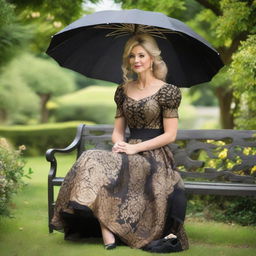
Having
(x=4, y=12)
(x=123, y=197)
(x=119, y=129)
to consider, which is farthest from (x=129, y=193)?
(x=4, y=12)

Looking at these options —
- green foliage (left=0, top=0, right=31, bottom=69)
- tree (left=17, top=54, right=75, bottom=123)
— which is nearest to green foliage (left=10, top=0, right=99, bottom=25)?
green foliage (left=0, top=0, right=31, bottom=69)

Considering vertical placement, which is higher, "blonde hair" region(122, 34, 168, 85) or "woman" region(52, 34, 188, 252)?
"blonde hair" region(122, 34, 168, 85)

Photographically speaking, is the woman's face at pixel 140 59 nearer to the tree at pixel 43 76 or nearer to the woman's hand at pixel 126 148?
the woman's hand at pixel 126 148

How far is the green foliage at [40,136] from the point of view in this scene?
13.0 meters

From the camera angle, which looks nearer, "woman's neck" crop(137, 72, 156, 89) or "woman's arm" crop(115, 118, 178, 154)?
"woman's arm" crop(115, 118, 178, 154)

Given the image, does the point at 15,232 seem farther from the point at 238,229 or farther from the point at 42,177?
the point at 42,177

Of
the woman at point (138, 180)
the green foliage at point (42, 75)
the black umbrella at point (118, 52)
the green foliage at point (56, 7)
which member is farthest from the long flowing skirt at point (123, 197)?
the green foliage at point (42, 75)

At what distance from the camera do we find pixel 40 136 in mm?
13000

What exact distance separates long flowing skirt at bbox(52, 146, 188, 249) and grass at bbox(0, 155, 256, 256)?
163 millimetres

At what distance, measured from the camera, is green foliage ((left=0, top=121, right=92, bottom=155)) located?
13.0 metres

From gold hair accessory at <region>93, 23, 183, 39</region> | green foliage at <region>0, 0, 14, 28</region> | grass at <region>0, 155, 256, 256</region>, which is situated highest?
green foliage at <region>0, 0, 14, 28</region>

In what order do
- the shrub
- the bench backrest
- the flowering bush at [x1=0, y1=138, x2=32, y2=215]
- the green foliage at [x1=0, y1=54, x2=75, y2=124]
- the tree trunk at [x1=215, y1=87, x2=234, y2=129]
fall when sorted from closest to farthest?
the flowering bush at [x1=0, y1=138, x2=32, y2=215] < the bench backrest < the tree trunk at [x1=215, y1=87, x2=234, y2=129] < the green foliage at [x1=0, y1=54, x2=75, y2=124] < the shrub

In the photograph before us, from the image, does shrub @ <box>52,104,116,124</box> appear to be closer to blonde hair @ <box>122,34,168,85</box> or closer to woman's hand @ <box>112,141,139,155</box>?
blonde hair @ <box>122,34,168,85</box>

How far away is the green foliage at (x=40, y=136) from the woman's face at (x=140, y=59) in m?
8.74
